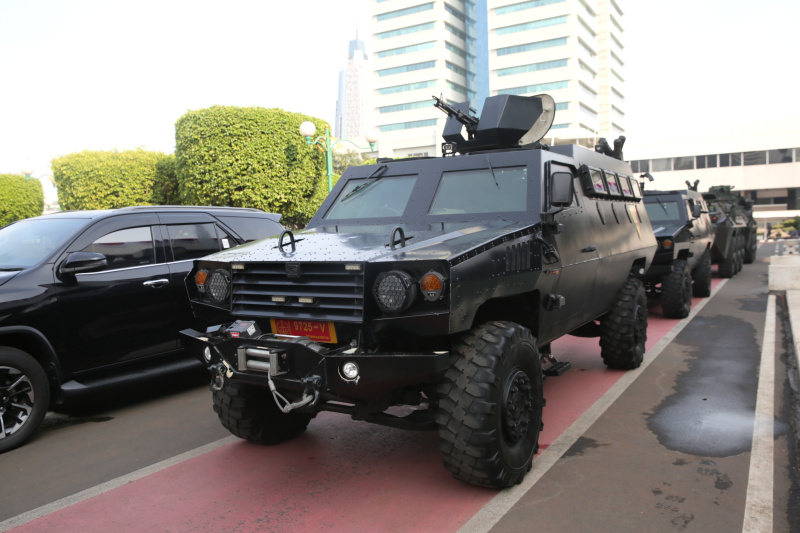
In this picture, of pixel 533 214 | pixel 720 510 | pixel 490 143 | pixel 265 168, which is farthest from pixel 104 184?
pixel 720 510

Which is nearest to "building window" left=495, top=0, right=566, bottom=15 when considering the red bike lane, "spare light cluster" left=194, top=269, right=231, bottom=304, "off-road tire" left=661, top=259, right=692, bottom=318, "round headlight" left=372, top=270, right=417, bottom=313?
"off-road tire" left=661, top=259, right=692, bottom=318

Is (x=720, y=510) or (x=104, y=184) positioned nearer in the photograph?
(x=720, y=510)

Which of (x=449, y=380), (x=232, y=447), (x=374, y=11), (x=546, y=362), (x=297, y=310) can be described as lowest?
(x=232, y=447)

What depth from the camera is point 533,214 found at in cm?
470

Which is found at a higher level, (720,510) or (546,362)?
(546,362)

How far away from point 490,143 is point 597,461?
3094mm

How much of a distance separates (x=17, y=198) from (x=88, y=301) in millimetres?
23530

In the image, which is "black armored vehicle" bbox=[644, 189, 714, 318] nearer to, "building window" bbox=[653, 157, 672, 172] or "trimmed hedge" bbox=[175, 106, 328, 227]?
"trimmed hedge" bbox=[175, 106, 328, 227]

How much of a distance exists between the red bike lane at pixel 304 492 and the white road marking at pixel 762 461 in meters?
1.34

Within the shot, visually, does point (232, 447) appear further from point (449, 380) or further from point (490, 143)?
point (490, 143)

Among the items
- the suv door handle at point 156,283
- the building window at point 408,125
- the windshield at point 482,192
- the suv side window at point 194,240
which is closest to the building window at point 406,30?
the building window at point 408,125

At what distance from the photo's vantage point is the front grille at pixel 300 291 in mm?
3652

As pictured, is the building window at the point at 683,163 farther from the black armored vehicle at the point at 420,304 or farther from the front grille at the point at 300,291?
the front grille at the point at 300,291

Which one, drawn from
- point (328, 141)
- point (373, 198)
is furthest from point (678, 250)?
point (328, 141)
